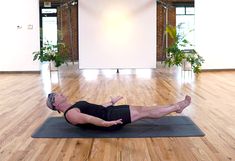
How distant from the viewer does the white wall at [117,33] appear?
28.6 ft

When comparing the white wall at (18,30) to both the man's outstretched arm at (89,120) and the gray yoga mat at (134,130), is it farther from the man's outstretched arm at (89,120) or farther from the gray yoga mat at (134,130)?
the man's outstretched arm at (89,120)

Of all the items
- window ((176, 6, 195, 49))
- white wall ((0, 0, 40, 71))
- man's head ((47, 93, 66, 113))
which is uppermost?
window ((176, 6, 195, 49))

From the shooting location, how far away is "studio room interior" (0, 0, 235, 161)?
116 inches

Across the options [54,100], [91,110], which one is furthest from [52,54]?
[91,110]

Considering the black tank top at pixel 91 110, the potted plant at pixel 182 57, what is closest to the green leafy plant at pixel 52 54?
the potted plant at pixel 182 57

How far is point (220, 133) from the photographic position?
330 centimetres

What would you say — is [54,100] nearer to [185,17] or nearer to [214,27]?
[214,27]

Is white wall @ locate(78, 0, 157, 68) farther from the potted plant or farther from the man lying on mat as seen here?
the man lying on mat

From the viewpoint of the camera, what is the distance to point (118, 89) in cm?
632

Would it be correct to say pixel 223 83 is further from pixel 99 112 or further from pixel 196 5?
pixel 99 112

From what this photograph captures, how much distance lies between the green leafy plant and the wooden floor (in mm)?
1340

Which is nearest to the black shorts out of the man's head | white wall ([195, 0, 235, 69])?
the man's head

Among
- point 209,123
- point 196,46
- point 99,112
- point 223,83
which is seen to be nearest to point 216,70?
point 196,46

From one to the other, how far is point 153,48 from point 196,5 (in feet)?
5.23
